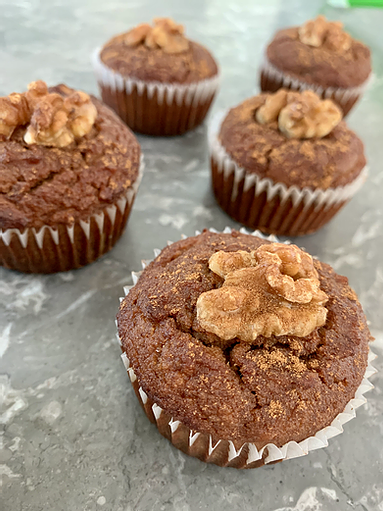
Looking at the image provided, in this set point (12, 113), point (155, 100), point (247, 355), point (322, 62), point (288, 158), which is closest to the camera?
point (247, 355)

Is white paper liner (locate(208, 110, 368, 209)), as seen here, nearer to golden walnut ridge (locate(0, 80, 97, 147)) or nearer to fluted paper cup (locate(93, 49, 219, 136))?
fluted paper cup (locate(93, 49, 219, 136))

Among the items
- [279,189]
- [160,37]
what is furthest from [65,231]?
[160,37]

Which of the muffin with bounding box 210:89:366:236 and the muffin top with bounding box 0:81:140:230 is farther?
the muffin with bounding box 210:89:366:236

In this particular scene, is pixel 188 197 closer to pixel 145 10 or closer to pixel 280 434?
pixel 280 434

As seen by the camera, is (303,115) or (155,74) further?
(155,74)

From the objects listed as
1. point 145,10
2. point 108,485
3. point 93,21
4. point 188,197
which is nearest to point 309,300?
point 108,485

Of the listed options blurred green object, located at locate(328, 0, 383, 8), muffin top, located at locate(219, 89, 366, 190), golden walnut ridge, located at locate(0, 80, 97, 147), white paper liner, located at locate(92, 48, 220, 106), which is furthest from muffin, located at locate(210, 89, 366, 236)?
blurred green object, located at locate(328, 0, 383, 8)

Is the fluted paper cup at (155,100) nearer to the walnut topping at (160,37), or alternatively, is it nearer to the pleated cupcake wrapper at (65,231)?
the walnut topping at (160,37)

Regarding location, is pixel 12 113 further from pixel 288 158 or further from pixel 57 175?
pixel 288 158
